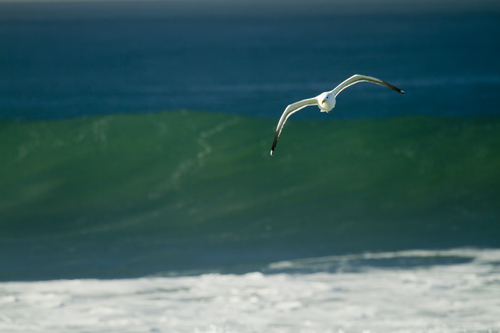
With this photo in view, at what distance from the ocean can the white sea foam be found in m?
0.03

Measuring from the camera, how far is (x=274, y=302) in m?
9.11

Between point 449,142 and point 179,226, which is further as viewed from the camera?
point 449,142

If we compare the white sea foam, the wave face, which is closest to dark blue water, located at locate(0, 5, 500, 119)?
the wave face

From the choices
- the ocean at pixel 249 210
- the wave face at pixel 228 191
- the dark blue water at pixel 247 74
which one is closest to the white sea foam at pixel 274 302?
the ocean at pixel 249 210

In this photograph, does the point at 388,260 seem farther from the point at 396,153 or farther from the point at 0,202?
the point at 0,202

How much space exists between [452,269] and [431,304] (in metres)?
1.56

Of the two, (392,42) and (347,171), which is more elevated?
(392,42)

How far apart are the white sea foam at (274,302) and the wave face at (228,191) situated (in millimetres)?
782

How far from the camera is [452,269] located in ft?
33.6

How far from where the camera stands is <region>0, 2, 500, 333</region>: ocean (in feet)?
29.3

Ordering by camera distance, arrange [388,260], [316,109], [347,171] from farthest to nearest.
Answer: [316,109]
[347,171]
[388,260]

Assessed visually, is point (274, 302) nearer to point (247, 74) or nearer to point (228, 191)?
point (228, 191)

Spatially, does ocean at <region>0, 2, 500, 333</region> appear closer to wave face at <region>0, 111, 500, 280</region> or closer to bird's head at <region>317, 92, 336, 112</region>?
wave face at <region>0, 111, 500, 280</region>

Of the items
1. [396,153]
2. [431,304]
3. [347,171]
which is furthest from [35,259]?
[396,153]
